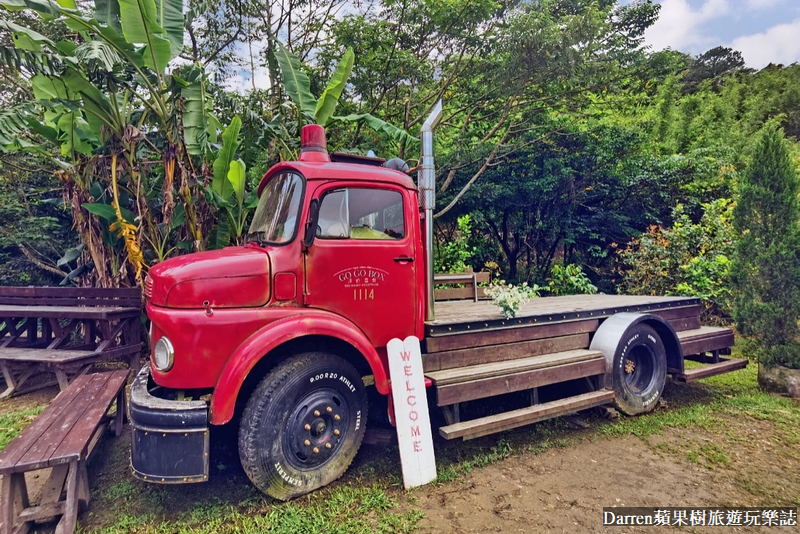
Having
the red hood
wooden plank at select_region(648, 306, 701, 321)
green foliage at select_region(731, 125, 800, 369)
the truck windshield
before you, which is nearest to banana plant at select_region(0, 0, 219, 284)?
the truck windshield

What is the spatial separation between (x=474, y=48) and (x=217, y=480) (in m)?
7.77

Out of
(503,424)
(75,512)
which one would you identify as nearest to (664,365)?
(503,424)

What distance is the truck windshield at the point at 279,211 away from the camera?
2.96m

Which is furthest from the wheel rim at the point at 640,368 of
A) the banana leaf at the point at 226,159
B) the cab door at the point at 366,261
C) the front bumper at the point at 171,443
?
the banana leaf at the point at 226,159

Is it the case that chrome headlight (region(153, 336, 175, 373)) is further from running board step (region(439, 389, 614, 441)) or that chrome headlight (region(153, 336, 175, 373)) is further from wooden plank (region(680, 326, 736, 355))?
wooden plank (region(680, 326, 736, 355))

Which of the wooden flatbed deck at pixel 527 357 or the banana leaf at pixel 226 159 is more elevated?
the banana leaf at pixel 226 159

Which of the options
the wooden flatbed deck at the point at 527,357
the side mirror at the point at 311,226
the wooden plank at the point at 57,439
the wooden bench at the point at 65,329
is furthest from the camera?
the wooden bench at the point at 65,329

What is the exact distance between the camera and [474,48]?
7590 mm

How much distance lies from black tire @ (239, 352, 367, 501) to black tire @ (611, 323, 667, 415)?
102 inches

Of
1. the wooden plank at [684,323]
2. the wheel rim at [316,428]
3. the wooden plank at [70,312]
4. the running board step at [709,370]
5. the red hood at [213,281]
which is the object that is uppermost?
the red hood at [213,281]

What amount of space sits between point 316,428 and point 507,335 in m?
1.81

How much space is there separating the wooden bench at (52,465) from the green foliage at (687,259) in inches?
329

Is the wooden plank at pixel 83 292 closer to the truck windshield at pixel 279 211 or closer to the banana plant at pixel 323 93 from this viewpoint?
the truck windshield at pixel 279 211

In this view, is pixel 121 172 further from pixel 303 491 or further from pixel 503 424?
pixel 503 424
